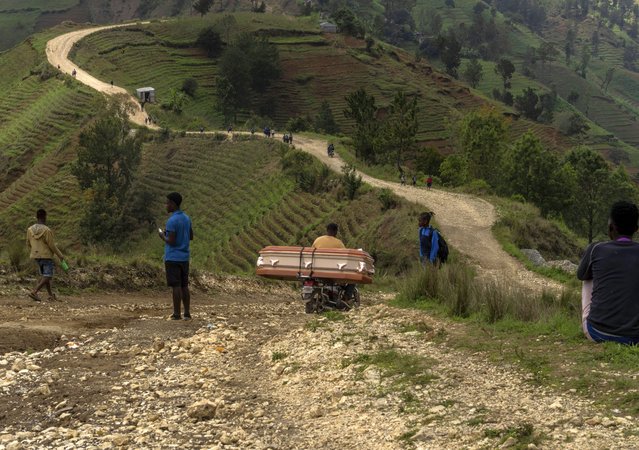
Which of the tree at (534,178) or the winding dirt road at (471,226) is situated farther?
the tree at (534,178)

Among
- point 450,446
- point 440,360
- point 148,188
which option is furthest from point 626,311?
point 148,188

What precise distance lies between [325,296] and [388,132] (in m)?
39.8

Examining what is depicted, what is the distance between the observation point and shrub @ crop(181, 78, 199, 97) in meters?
91.0

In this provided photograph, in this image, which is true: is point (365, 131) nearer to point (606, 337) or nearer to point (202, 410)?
point (606, 337)

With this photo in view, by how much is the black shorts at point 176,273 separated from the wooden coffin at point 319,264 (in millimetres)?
1405

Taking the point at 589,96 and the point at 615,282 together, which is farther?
the point at 589,96

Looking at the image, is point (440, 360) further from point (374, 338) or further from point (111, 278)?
point (111, 278)

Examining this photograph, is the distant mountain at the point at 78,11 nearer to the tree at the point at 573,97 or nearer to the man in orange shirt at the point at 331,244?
the tree at the point at 573,97

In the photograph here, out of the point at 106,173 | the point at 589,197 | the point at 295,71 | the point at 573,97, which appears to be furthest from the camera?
the point at 573,97

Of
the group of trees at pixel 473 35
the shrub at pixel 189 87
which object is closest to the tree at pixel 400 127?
the shrub at pixel 189 87

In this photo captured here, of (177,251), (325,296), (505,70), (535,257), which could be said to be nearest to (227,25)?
(505,70)

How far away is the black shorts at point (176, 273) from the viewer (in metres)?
10.7

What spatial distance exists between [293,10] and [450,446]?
146014 millimetres

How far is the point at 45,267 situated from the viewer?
12273 millimetres
